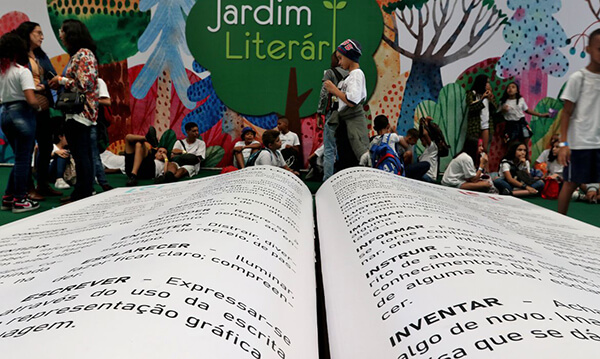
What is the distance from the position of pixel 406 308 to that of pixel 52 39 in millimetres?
5380

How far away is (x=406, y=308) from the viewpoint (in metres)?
0.28

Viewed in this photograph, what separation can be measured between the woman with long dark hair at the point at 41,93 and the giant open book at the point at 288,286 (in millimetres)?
2201

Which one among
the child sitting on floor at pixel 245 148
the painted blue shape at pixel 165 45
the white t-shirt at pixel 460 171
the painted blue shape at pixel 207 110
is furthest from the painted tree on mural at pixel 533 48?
the painted blue shape at pixel 165 45

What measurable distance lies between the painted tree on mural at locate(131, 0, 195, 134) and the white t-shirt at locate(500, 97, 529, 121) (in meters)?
3.51

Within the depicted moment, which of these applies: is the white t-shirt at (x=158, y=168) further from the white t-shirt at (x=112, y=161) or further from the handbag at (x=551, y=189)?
the handbag at (x=551, y=189)

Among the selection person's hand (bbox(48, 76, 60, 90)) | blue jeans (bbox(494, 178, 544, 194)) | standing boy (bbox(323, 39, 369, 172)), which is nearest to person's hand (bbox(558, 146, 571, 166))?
standing boy (bbox(323, 39, 369, 172))

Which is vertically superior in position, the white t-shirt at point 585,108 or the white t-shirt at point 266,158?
the white t-shirt at point 585,108

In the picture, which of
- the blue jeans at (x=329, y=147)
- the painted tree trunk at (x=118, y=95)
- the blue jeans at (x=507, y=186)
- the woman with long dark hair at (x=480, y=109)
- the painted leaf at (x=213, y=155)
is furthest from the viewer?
the painted leaf at (x=213, y=155)

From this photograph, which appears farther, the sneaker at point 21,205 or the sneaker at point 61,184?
the sneaker at point 61,184

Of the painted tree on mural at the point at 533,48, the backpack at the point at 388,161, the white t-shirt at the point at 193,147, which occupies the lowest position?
the white t-shirt at the point at 193,147

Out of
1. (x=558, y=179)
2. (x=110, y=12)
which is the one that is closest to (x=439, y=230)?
(x=558, y=179)

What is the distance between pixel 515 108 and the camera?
4230 millimetres

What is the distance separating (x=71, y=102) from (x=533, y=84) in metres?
4.47

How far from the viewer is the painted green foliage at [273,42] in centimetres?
434
